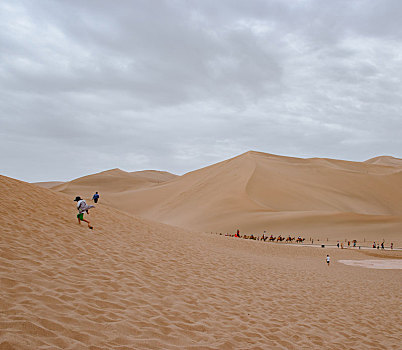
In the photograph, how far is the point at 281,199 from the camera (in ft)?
224

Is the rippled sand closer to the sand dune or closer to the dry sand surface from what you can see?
the dry sand surface

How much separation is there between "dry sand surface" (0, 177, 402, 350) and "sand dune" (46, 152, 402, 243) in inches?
1484

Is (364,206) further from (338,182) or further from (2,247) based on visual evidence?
(2,247)

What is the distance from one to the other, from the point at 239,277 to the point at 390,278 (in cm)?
1031

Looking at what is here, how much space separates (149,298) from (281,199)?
6349 cm

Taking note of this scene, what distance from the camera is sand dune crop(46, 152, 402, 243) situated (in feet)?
168

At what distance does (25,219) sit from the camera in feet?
35.9

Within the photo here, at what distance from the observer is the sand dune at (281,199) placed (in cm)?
5119

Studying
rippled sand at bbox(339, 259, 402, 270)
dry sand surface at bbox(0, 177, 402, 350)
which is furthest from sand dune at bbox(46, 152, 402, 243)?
dry sand surface at bbox(0, 177, 402, 350)

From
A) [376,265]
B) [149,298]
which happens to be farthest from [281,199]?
[149,298]

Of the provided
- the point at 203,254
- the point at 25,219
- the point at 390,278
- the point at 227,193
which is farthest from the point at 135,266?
the point at 227,193

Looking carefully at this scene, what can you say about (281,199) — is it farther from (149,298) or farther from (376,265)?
(149,298)

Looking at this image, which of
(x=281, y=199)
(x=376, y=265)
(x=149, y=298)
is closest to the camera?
(x=149, y=298)

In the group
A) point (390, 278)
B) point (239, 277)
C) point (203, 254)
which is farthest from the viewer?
point (390, 278)
